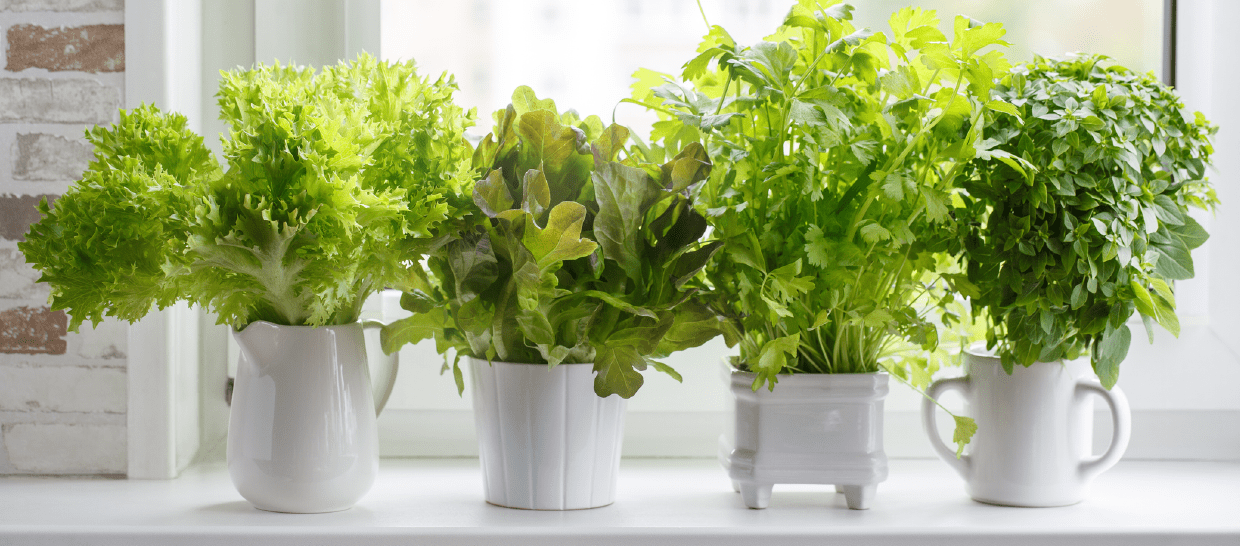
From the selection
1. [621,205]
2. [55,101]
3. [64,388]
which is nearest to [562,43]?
[621,205]

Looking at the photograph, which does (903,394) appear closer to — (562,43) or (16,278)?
(562,43)

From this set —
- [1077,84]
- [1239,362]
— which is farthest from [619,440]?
[1239,362]

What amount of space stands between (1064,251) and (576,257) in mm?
394

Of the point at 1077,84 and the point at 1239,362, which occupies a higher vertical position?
the point at 1077,84

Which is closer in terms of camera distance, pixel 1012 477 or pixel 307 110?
pixel 307 110

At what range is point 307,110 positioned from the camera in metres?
0.62

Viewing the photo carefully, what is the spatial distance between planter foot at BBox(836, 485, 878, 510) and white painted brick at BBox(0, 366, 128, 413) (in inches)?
27.3

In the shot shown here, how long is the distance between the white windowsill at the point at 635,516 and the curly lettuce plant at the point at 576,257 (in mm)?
132

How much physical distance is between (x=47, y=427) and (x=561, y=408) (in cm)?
54

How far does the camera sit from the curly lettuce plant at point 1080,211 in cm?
69

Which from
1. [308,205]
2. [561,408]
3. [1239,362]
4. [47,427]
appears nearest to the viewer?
[308,205]

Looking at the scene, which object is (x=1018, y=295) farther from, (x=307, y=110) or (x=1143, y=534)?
(x=307, y=110)

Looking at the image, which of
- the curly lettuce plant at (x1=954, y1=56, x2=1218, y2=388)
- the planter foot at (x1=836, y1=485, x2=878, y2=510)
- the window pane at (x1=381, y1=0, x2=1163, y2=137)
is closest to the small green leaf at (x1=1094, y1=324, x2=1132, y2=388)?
the curly lettuce plant at (x1=954, y1=56, x2=1218, y2=388)

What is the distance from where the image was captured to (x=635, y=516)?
73 cm
